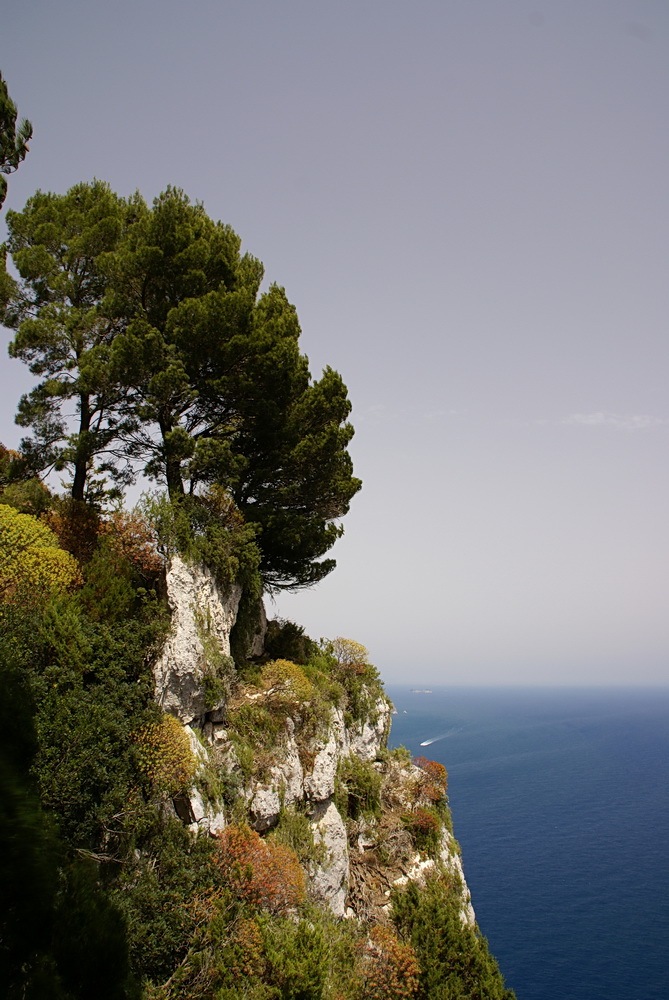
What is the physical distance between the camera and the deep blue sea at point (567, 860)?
128ft

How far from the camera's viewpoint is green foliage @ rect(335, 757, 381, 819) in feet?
61.8

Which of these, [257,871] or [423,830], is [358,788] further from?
[257,871]

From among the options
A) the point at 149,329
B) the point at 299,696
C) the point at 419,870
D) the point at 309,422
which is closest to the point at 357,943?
the point at 419,870

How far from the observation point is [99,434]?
57.5 ft

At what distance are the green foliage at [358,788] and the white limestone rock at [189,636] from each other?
266 inches

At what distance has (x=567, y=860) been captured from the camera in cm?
5656

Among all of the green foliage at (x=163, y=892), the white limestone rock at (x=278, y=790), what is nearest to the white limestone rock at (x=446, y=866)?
the white limestone rock at (x=278, y=790)

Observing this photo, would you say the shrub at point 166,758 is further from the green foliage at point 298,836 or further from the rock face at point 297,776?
the green foliage at point 298,836

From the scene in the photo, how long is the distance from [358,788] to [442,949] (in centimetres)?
506

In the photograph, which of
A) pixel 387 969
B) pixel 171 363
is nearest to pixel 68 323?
pixel 171 363

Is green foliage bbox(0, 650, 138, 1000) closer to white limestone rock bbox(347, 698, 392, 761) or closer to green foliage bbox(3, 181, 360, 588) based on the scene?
green foliage bbox(3, 181, 360, 588)

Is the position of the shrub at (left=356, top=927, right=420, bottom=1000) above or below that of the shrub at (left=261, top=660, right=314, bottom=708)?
below

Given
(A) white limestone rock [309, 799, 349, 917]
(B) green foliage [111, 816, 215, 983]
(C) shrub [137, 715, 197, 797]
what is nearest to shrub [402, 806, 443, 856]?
(A) white limestone rock [309, 799, 349, 917]

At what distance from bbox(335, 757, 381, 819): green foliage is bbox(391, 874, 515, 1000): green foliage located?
2573mm
